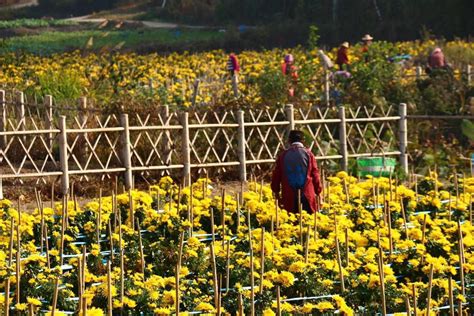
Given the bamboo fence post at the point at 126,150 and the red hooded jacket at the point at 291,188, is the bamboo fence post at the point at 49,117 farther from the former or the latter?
the red hooded jacket at the point at 291,188

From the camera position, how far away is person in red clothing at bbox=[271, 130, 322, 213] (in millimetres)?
10680

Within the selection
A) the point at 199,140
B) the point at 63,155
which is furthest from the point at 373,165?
the point at 63,155

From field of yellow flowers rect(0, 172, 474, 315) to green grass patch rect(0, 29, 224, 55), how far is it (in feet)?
95.3

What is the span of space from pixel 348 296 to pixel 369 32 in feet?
110

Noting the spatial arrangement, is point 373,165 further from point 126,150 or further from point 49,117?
point 49,117

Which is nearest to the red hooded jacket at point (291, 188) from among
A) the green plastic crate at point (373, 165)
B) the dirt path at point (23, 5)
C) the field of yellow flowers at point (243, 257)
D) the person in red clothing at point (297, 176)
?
the person in red clothing at point (297, 176)

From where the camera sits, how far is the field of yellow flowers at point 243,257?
7211mm

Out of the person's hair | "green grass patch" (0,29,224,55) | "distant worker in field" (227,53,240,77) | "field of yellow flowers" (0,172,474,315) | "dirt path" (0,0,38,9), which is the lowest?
"green grass patch" (0,29,224,55)

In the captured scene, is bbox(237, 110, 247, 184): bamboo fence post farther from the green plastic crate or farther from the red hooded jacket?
the red hooded jacket

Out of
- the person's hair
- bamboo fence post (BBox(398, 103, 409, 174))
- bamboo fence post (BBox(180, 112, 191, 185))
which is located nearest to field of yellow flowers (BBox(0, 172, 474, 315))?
the person's hair

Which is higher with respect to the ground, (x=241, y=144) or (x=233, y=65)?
(x=233, y=65)

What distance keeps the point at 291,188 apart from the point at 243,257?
2.72 metres

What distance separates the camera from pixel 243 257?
26.6 ft

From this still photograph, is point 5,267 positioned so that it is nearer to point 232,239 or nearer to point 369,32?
point 232,239
